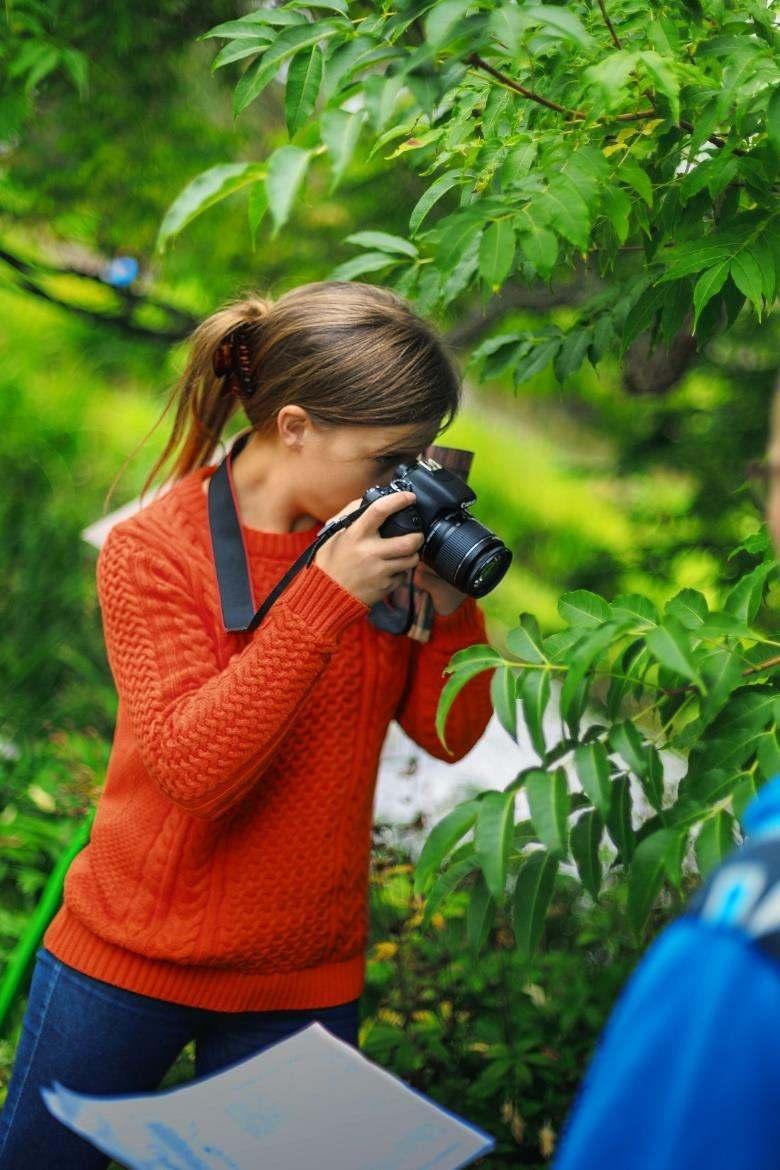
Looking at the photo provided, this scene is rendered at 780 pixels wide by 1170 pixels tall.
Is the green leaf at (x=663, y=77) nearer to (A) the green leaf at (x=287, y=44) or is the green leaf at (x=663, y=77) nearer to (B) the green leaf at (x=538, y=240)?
(B) the green leaf at (x=538, y=240)

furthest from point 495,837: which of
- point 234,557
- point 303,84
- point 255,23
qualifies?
point 255,23

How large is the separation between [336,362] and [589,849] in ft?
2.16

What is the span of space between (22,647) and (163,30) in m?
1.66

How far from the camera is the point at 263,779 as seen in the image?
1479 mm

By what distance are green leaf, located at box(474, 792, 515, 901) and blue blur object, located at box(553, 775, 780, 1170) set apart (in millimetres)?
510

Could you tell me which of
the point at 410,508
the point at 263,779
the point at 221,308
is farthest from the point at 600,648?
the point at 221,308

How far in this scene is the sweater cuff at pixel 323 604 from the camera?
A: 1355mm

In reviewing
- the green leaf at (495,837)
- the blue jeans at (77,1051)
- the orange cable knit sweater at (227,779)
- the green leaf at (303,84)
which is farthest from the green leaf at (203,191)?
the blue jeans at (77,1051)

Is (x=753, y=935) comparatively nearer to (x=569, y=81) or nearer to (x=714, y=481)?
(x=569, y=81)

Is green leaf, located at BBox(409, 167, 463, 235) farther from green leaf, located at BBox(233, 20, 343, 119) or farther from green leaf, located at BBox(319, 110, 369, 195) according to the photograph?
green leaf, located at BBox(319, 110, 369, 195)

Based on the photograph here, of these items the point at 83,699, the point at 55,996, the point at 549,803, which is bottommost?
the point at 83,699

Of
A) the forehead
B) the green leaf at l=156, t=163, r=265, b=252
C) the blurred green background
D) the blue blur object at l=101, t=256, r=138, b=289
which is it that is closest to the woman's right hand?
the forehead

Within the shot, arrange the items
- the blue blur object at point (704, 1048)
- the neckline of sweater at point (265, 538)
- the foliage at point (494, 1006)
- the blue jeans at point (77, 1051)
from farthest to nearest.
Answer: the foliage at point (494, 1006) < the neckline of sweater at point (265, 538) < the blue jeans at point (77, 1051) < the blue blur object at point (704, 1048)

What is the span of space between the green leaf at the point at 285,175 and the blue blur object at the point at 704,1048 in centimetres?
61
